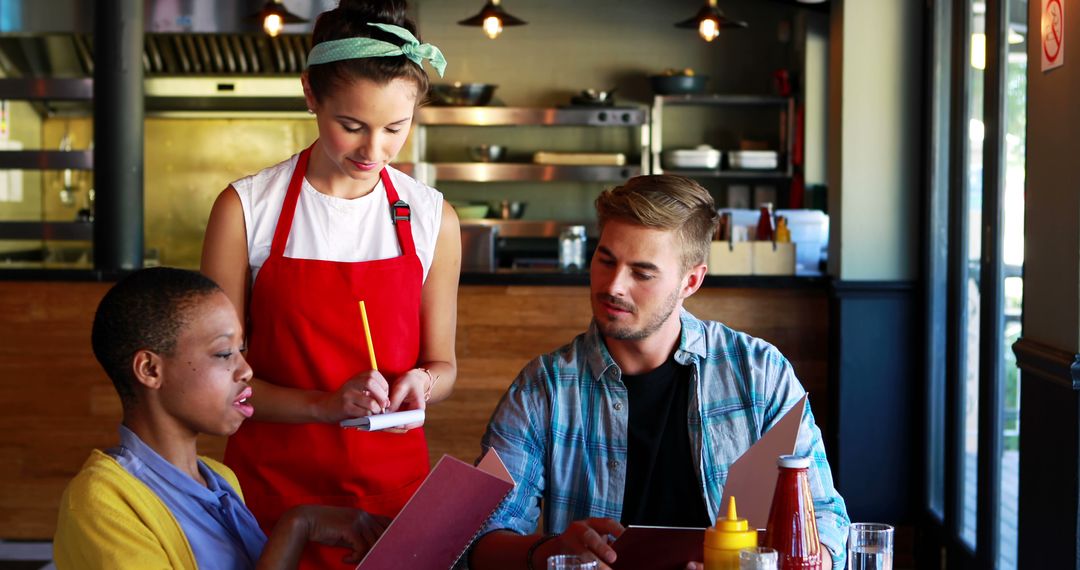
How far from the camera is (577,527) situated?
1.53 meters

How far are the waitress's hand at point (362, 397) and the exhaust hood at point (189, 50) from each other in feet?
18.2

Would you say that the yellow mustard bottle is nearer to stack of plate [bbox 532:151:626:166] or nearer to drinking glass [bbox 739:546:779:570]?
drinking glass [bbox 739:546:779:570]

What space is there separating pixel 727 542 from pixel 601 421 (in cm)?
67

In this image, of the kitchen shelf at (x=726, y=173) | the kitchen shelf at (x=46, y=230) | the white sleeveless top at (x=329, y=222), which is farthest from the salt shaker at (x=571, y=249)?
the white sleeveless top at (x=329, y=222)

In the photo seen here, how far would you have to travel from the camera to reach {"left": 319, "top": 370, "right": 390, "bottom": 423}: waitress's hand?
1.78 m

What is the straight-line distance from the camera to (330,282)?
1.99 meters

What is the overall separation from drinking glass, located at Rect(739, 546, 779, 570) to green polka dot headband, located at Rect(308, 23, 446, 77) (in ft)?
3.21

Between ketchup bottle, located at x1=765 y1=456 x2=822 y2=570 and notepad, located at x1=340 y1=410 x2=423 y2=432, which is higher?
notepad, located at x1=340 y1=410 x2=423 y2=432

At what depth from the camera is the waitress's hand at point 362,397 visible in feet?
5.83

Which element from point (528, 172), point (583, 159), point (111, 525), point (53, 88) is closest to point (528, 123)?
point (528, 172)

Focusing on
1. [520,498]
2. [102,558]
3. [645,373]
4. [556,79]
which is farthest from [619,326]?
[556,79]

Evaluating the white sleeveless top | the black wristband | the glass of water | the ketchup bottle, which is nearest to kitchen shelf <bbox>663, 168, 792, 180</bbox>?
the white sleeveless top

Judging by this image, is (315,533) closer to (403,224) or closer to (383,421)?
(383,421)

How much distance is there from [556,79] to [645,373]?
6347mm
